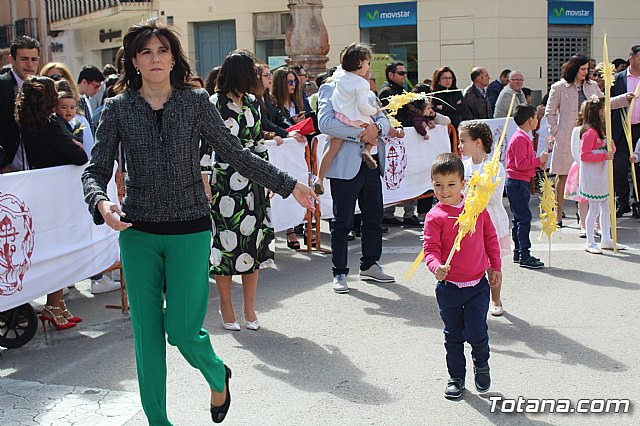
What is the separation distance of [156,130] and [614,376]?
307 centimetres

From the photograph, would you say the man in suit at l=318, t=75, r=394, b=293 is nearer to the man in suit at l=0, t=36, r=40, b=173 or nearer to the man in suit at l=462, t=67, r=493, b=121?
the man in suit at l=0, t=36, r=40, b=173

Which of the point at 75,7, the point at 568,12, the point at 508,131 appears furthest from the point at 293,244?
the point at 75,7

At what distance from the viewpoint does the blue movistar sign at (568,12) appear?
936 inches

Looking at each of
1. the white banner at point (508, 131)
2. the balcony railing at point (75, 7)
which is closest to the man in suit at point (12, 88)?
the white banner at point (508, 131)

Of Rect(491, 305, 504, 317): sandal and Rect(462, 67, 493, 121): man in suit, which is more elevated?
Rect(462, 67, 493, 121): man in suit

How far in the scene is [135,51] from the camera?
4.09 m

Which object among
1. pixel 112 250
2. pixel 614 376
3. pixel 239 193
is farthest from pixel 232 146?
pixel 112 250

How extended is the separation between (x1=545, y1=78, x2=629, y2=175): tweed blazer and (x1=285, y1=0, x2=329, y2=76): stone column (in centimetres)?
838

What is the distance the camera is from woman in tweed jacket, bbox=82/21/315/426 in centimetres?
404

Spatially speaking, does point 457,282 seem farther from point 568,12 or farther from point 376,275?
point 568,12

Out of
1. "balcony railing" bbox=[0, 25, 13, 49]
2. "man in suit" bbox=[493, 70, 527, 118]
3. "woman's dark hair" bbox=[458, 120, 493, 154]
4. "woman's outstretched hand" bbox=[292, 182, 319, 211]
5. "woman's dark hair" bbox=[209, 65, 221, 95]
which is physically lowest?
"woman's outstretched hand" bbox=[292, 182, 319, 211]

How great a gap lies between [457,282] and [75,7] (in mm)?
30946

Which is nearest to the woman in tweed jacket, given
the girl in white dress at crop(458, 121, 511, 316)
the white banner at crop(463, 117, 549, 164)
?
the girl in white dress at crop(458, 121, 511, 316)

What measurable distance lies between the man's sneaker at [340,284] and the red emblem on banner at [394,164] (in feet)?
10.8
